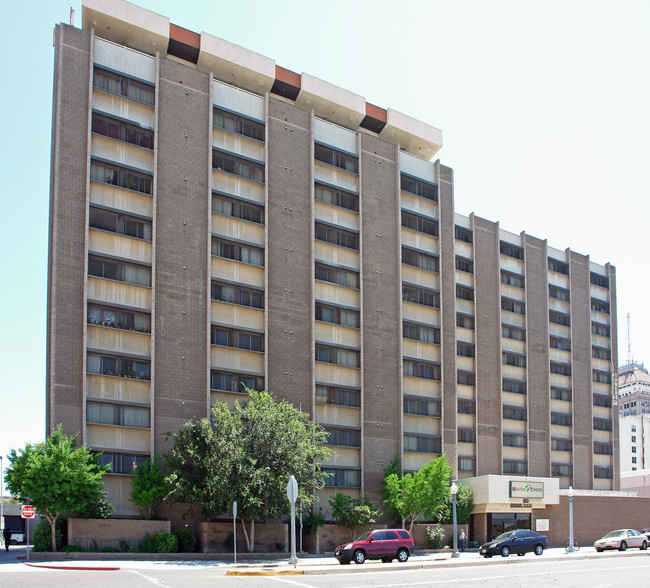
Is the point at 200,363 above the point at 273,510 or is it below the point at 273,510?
above

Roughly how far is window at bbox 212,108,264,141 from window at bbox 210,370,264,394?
1675 centimetres

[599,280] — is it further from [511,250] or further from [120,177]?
[120,177]

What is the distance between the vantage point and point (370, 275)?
55938 mm

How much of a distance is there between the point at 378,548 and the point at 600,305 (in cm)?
5289

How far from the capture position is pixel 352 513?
47344 mm

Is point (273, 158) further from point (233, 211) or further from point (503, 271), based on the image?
point (503, 271)

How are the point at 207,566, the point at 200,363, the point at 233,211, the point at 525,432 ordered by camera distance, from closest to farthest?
the point at 207,566
the point at 200,363
the point at 233,211
the point at 525,432

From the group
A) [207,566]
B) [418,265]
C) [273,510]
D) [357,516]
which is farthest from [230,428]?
[418,265]

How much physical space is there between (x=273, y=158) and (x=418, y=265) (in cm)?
1546

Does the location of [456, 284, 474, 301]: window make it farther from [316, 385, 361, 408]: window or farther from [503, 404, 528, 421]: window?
[316, 385, 361, 408]: window

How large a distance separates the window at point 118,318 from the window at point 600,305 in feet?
168

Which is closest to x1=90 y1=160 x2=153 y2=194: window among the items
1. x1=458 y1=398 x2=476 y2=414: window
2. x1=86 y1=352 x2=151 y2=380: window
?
x1=86 y1=352 x2=151 y2=380: window

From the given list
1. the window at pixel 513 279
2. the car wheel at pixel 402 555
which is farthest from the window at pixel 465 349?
the car wheel at pixel 402 555

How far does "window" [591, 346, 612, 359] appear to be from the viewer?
7694cm
